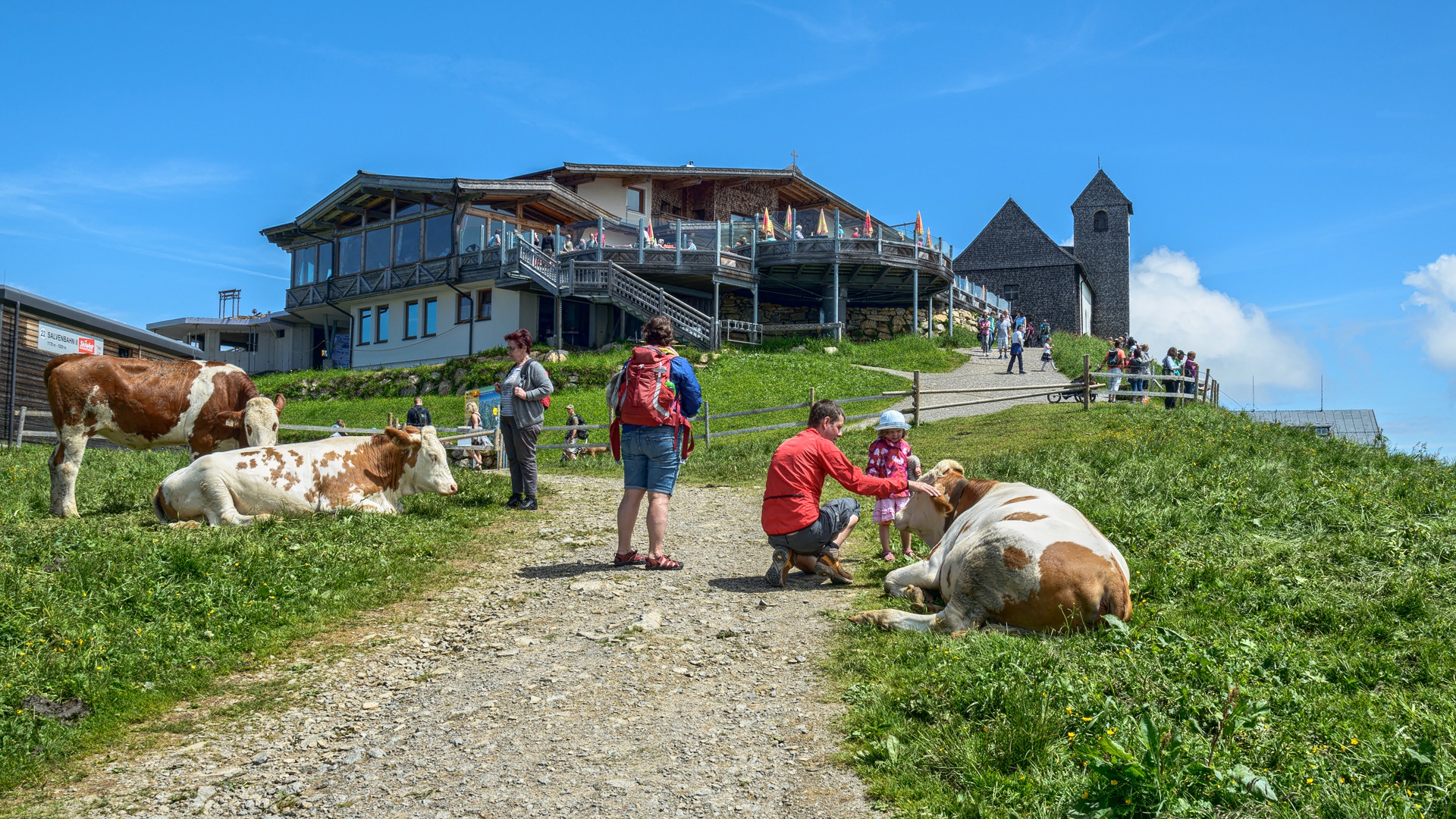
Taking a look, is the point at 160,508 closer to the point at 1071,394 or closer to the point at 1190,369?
the point at 1071,394

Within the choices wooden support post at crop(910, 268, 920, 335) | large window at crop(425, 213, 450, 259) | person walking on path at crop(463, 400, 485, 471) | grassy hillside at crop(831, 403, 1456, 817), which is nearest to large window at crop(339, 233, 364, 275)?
large window at crop(425, 213, 450, 259)

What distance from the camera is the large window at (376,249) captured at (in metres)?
39.7

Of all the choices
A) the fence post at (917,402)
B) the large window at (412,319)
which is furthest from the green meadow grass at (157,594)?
the large window at (412,319)

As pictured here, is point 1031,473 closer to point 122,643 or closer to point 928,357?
point 122,643

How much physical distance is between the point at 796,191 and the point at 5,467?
36.6 m

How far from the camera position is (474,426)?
1984 centimetres

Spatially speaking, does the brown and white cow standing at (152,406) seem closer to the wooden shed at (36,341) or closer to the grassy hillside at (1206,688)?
the grassy hillside at (1206,688)

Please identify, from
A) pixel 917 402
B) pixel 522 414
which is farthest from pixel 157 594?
pixel 917 402

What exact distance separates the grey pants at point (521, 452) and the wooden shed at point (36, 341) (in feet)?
49.3

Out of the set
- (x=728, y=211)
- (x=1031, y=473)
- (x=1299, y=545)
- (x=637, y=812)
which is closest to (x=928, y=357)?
(x=728, y=211)

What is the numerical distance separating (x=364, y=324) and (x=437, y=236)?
637 centimetres

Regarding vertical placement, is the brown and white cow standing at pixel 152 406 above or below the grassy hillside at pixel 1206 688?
above

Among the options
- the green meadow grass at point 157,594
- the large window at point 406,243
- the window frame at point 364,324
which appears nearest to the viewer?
the green meadow grass at point 157,594

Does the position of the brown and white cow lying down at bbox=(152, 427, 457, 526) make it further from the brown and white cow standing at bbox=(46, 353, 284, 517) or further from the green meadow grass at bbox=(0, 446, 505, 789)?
the brown and white cow standing at bbox=(46, 353, 284, 517)
